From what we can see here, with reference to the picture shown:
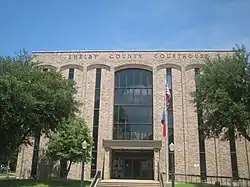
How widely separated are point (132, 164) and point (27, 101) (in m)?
16.3

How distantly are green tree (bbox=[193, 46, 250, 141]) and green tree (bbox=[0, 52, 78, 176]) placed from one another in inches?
441

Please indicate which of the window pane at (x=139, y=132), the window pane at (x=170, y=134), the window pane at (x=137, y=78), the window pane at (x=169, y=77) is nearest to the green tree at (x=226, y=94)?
the window pane at (x=170, y=134)

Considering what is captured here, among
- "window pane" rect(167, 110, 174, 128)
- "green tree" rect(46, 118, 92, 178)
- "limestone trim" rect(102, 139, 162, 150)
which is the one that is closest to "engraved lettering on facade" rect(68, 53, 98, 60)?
"green tree" rect(46, 118, 92, 178)

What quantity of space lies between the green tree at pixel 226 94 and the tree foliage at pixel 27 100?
1119 centimetres

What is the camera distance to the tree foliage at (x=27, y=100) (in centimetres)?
2278

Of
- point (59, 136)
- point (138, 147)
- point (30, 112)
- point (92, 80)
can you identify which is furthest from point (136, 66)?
point (30, 112)

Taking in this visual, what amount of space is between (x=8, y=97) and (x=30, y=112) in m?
2.07

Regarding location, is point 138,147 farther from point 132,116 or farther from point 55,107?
point 55,107

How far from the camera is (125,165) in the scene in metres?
34.8

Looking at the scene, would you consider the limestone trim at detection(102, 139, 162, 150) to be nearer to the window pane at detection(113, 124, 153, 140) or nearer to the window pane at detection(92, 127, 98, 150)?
the window pane at detection(113, 124, 153, 140)

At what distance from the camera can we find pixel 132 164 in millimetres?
34781

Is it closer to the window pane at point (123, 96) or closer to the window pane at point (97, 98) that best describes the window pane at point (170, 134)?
the window pane at point (123, 96)

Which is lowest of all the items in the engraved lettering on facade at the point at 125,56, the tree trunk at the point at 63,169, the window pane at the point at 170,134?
the tree trunk at the point at 63,169

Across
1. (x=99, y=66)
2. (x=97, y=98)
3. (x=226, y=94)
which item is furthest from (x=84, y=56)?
(x=226, y=94)
